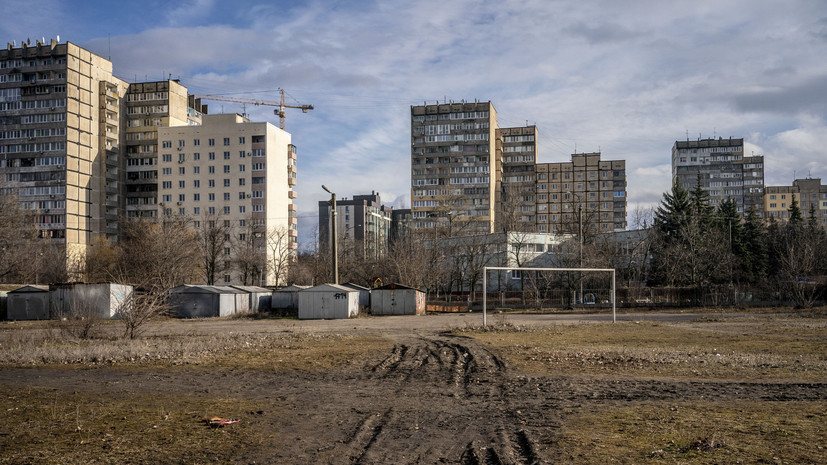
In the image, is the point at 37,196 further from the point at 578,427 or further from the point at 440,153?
the point at 578,427

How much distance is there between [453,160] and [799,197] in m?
A: 101

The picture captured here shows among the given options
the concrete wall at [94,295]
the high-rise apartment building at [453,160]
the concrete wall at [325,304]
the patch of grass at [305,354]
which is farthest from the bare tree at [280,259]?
the patch of grass at [305,354]

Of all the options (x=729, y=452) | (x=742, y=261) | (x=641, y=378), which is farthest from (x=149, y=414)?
(x=742, y=261)

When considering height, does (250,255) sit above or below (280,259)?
above

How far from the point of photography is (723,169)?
488 feet

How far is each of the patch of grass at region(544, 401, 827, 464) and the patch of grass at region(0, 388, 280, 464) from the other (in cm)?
457

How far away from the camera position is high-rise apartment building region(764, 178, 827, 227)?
16112 cm

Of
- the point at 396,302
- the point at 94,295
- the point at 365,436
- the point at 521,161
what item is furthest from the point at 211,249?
the point at 521,161

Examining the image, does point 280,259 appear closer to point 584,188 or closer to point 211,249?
point 211,249

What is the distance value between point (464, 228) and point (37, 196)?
5971cm

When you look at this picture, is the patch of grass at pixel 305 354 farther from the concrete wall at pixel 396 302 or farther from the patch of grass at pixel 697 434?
the concrete wall at pixel 396 302

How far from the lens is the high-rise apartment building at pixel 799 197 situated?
6344 inches

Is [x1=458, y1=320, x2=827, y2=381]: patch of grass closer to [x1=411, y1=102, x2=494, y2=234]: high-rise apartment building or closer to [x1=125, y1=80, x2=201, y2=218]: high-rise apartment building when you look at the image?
[x1=125, y1=80, x2=201, y2=218]: high-rise apartment building

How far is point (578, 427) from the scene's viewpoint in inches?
396
